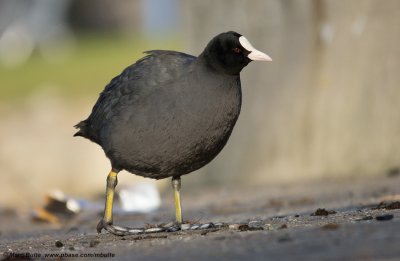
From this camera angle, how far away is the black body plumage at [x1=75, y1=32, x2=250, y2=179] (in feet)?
24.3

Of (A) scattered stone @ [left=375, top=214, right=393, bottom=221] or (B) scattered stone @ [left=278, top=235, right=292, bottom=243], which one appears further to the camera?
(A) scattered stone @ [left=375, top=214, right=393, bottom=221]

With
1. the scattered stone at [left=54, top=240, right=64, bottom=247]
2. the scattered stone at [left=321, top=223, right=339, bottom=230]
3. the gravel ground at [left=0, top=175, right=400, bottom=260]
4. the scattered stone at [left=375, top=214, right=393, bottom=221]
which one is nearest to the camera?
the gravel ground at [left=0, top=175, right=400, bottom=260]

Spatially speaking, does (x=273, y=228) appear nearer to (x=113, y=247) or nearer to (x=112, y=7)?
(x=113, y=247)

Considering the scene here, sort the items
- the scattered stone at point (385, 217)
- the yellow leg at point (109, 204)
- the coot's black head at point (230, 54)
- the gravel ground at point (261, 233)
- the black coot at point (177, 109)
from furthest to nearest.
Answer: the yellow leg at point (109, 204), the coot's black head at point (230, 54), the black coot at point (177, 109), the scattered stone at point (385, 217), the gravel ground at point (261, 233)

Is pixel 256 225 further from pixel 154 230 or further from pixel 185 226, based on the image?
pixel 154 230

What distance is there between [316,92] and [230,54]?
516 centimetres

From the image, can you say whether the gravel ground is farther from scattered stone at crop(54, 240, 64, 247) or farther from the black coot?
the black coot

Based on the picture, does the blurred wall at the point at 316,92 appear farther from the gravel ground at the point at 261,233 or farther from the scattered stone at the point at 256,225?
the scattered stone at the point at 256,225

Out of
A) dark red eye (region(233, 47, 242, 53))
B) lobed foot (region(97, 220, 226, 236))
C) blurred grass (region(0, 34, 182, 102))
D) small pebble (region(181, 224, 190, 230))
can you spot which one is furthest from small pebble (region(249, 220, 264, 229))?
blurred grass (region(0, 34, 182, 102))

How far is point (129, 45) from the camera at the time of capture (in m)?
33.4

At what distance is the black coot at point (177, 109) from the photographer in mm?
7402

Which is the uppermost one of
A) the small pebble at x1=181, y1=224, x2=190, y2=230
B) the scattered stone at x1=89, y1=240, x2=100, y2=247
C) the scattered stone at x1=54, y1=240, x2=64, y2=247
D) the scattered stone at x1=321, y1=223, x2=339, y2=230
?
the small pebble at x1=181, y1=224, x2=190, y2=230

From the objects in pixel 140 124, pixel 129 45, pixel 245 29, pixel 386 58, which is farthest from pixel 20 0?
pixel 140 124

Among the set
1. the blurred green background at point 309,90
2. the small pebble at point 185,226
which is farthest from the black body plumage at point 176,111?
the blurred green background at point 309,90
